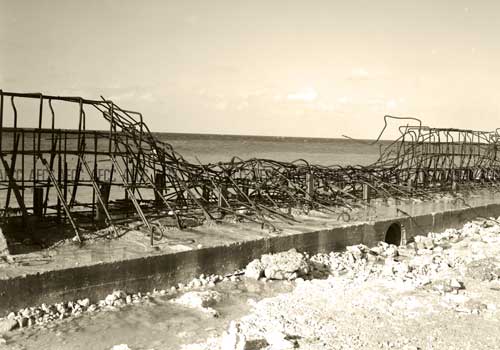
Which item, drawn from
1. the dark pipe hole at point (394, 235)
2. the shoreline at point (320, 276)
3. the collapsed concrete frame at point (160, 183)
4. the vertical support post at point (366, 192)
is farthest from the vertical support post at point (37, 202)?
the vertical support post at point (366, 192)

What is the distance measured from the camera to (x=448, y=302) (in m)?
7.31

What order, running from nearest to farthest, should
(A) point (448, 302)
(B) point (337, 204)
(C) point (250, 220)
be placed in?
(A) point (448, 302) → (C) point (250, 220) → (B) point (337, 204)

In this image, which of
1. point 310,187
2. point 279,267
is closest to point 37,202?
point 279,267

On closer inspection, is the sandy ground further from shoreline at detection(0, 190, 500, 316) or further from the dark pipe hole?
the dark pipe hole

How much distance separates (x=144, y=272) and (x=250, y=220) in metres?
3.28

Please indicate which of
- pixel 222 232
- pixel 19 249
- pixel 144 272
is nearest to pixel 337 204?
pixel 222 232

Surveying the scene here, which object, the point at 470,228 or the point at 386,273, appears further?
the point at 470,228

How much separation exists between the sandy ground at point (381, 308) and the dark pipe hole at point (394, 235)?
2.00 metres

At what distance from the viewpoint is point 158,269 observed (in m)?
7.55

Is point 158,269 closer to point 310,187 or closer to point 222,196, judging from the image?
point 222,196

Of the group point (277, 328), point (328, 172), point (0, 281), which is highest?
point (328, 172)

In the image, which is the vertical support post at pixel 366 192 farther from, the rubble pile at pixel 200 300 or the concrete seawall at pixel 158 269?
the rubble pile at pixel 200 300

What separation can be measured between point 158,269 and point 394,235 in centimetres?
673

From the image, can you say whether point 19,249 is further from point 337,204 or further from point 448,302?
point 337,204
